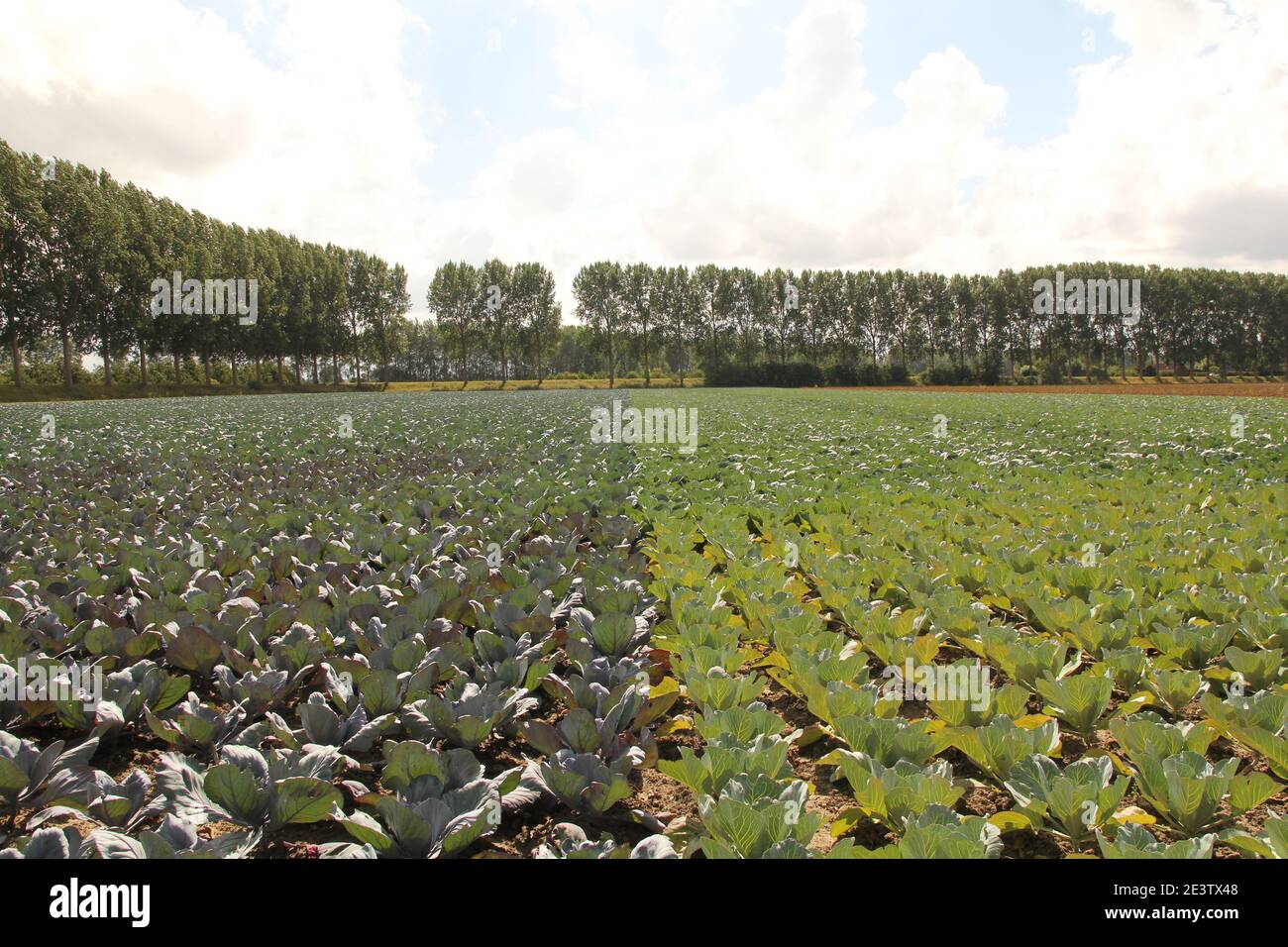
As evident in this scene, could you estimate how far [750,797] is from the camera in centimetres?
219

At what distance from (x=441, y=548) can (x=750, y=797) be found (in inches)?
146

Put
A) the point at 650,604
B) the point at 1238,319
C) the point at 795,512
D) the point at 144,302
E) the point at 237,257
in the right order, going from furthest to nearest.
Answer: the point at 1238,319 → the point at 237,257 → the point at 144,302 → the point at 795,512 → the point at 650,604

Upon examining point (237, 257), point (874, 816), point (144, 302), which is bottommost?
point (874, 816)

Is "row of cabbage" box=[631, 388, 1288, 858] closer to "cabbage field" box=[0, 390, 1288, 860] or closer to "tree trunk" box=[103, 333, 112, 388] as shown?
"cabbage field" box=[0, 390, 1288, 860]

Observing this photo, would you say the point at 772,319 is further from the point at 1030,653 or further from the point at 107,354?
the point at 1030,653

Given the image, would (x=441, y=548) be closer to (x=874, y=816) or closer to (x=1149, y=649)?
(x=874, y=816)

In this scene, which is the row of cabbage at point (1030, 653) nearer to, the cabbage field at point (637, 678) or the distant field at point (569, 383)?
the cabbage field at point (637, 678)

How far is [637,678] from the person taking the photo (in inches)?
126

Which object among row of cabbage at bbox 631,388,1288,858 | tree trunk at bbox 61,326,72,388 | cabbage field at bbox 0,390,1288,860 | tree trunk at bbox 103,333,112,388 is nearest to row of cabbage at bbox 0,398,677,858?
cabbage field at bbox 0,390,1288,860

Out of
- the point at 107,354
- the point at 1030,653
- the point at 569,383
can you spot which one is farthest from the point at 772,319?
the point at 1030,653

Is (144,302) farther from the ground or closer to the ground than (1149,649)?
farther from the ground

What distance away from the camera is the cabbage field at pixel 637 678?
222cm

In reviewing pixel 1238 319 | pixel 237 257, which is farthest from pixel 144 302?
pixel 1238 319

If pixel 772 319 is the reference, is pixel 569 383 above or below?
below
